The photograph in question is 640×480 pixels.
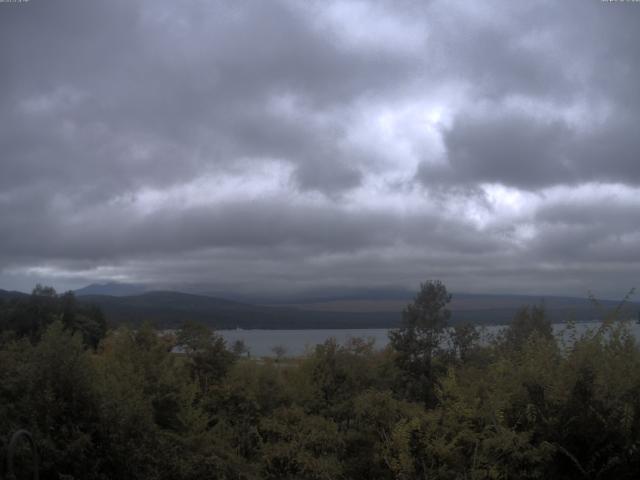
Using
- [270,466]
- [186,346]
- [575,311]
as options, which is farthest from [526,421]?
[186,346]

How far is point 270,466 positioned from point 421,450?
3.71 m

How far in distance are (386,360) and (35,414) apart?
11.9 m

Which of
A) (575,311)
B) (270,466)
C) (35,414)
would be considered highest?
(575,311)

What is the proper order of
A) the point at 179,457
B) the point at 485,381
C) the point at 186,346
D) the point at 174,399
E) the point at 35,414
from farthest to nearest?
the point at 186,346
the point at 174,399
the point at 485,381
the point at 179,457
the point at 35,414

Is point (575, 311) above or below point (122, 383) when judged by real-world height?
above

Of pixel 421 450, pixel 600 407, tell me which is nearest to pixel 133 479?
pixel 421 450

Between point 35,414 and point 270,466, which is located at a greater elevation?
point 35,414

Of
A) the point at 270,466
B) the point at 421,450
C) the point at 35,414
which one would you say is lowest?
the point at 270,466

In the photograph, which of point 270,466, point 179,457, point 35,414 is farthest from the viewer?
point 270,466

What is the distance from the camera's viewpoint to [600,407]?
376 inches

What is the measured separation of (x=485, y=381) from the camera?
12000mm

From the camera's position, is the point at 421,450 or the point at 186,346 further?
the point at 186,346

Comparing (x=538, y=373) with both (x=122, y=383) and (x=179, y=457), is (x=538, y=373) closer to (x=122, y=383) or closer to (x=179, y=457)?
(x=179, y=457)

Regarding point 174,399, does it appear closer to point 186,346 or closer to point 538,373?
point 186,346
